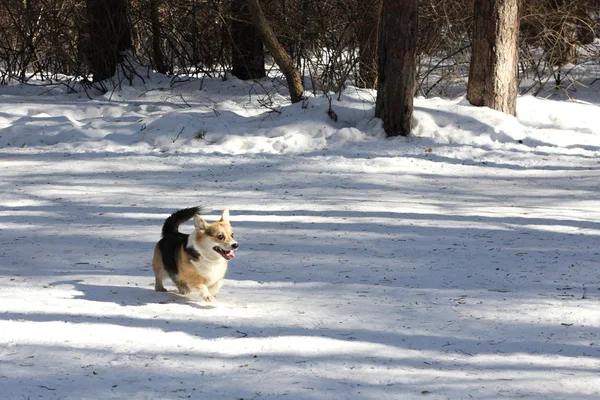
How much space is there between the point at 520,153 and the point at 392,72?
2252 millimetres

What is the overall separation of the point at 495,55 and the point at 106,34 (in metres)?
8.13

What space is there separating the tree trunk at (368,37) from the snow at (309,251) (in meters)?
1.25

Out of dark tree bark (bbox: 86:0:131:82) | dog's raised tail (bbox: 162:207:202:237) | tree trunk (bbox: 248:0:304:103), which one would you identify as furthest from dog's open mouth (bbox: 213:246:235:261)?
dark tree bark (bbox: 86:0:131:82)

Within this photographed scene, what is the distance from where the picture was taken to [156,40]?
710 inches

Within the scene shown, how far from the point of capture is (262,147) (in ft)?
41.3

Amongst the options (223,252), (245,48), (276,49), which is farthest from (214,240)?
(245,48)

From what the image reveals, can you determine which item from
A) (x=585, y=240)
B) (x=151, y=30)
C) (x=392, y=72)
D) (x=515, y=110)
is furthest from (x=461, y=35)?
(x=585, y=240)

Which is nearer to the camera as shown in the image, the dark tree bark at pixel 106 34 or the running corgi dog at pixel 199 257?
the running corgi dog at pixel 199 257

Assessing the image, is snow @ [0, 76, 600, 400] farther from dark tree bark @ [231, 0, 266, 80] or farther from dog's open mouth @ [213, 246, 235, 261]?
dark tree bark @ [231, 0, 266, 80]

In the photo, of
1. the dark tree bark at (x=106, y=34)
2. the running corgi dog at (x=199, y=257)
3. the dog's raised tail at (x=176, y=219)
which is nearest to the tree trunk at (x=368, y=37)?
the dark tree bark at (x=106, y=34)

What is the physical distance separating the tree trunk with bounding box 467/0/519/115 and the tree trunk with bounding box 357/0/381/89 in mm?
2332

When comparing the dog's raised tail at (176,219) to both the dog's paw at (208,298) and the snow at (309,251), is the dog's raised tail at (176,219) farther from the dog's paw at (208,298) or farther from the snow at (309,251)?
the dog's paw at (208,298)

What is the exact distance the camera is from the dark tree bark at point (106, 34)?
16.8 meters

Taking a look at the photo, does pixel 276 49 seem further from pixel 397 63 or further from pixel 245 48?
pixel 245 48
